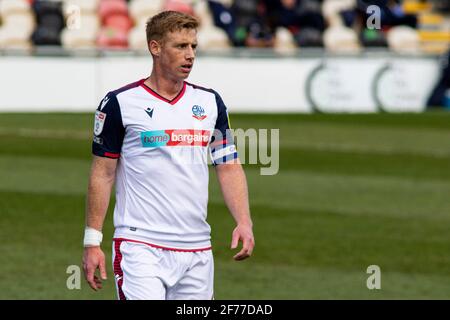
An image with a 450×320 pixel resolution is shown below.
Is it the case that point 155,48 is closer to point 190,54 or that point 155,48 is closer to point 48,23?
point 190,54

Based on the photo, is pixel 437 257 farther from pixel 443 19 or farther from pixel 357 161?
pixel 443 19

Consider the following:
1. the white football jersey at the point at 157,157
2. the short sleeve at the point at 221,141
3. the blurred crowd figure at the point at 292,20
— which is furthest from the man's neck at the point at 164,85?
the blurred crowd figure at the point at 292,20

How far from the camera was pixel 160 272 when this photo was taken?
6215 millimetres

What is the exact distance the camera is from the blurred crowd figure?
2683cm

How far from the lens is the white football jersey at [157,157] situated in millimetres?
6273

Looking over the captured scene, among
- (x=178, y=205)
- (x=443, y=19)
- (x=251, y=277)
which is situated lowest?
(x=251, y=277)

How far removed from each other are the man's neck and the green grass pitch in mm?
3507

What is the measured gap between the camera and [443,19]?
3391 centimetres

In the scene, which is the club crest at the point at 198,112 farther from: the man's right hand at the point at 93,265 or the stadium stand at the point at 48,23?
the stadium stand at the point at 48,23

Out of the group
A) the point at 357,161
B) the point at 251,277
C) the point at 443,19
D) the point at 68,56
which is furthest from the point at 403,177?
the point at 443,19

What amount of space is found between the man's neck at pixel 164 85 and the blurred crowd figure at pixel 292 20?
66.2 feet

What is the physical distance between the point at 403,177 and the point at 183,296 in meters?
10.8

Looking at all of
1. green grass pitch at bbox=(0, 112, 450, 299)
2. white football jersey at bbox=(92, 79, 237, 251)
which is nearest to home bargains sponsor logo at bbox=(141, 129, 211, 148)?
white football jersey at bbox=(92, 79, 237, 251)

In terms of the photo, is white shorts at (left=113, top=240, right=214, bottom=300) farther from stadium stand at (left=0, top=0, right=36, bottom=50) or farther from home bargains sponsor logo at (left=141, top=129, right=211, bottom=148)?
stadium stand at (left=0, top=0, right=36, bottom=50)
